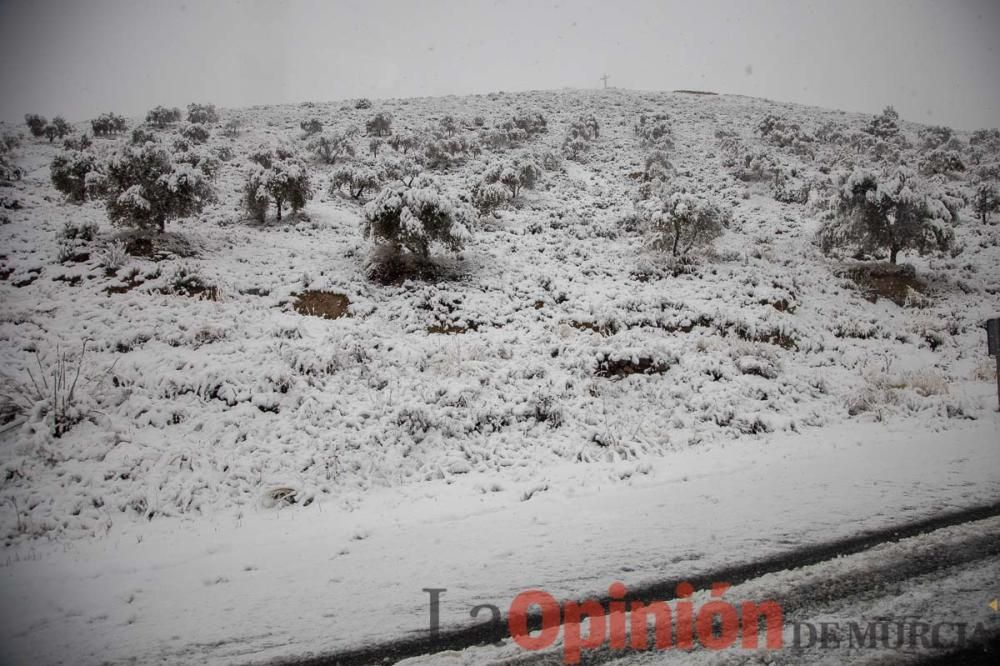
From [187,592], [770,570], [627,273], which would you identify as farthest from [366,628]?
[627,273]

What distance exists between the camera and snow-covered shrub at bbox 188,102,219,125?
40291mm

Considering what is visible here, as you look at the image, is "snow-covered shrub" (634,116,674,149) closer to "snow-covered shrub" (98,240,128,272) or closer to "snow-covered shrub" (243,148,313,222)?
"snow-covered shrub" (243,148,313,222)

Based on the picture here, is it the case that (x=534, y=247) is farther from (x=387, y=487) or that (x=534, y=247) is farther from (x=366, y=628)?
(x=366, y=628)

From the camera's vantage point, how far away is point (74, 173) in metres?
19.9

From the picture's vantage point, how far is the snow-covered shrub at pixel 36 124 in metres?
34.3

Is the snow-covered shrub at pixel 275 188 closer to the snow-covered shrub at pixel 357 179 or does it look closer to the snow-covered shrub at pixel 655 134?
the snow-covered shrub at pixel 357 179

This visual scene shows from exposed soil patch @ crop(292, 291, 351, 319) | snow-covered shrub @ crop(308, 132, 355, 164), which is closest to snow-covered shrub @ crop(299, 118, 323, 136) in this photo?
snow-covered shrub @ crop(308, 132, 355, 164)

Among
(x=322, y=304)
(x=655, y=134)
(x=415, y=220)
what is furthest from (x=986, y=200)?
(x=322, y=304)

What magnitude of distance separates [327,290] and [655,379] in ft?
35.6

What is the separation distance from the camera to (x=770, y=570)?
4.28 meters

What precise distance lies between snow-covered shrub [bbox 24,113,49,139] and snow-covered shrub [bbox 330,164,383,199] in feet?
93.4

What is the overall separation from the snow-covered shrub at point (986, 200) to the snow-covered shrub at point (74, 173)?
4484cm

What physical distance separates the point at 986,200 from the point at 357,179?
34.5 m

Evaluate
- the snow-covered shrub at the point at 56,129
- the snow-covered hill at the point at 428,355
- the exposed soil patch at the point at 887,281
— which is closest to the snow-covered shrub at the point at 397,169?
the snow-covered hill at the point at 428,355
